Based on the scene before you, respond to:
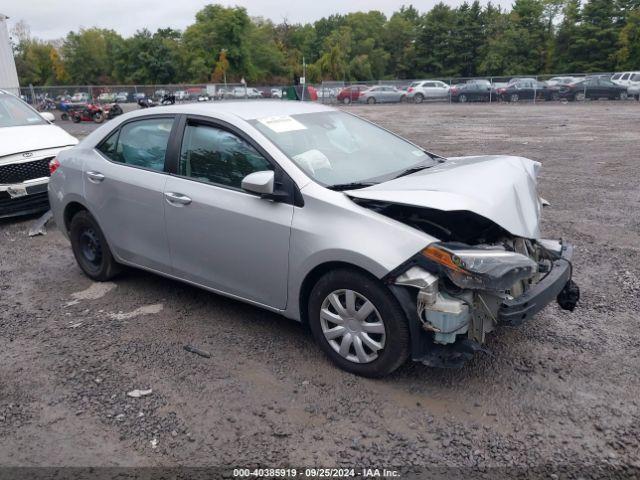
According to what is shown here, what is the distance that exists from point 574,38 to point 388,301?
209ft

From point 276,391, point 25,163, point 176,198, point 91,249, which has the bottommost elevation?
point 276,391

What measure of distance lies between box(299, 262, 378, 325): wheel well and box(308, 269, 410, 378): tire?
0.10 ft

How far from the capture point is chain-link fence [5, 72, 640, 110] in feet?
111

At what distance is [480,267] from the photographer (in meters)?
3.07

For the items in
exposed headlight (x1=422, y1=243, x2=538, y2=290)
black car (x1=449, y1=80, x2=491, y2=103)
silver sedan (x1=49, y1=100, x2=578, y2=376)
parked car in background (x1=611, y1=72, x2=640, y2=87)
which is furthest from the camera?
black car (x1=449, y1=80, x2=491, y2=103)

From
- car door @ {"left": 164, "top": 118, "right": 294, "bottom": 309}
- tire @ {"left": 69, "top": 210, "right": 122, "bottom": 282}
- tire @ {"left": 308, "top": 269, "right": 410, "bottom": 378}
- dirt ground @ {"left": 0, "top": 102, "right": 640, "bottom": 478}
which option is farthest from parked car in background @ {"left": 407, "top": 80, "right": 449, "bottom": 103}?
tire @ {"left": 308, "top": 269, "right": 410, "bottom": 378}

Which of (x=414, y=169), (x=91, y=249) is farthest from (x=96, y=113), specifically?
(x=414, y=169)

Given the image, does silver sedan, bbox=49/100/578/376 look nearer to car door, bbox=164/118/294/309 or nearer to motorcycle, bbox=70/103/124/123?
car door, bbox=164/118/294/309

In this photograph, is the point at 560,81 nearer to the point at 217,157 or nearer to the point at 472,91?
the point at 472,91

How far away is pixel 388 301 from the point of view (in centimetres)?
324

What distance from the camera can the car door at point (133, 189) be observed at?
4.46 m

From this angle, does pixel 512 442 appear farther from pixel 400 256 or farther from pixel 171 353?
pixel 171 353

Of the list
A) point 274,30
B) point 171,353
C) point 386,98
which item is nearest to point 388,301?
point 171,353

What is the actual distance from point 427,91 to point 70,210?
38.8 meters
